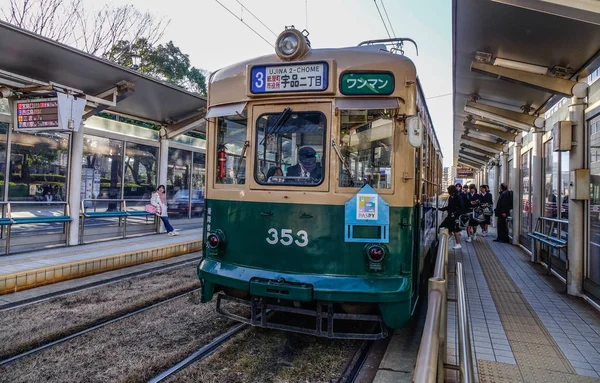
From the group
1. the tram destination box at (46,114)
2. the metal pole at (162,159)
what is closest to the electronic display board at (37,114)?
the tram destination box at (46,114)

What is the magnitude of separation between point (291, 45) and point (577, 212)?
188 inches

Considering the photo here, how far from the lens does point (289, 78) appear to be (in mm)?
4070

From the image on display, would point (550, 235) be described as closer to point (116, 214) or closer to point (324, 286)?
point (324, 286)

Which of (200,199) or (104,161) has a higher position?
(104,161)

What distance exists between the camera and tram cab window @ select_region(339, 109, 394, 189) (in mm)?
3906

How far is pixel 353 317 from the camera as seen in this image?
378 cm

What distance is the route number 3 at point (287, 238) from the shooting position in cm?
396

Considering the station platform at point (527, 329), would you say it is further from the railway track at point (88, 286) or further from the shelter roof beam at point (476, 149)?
the shelter roof beam at point (476, 149)

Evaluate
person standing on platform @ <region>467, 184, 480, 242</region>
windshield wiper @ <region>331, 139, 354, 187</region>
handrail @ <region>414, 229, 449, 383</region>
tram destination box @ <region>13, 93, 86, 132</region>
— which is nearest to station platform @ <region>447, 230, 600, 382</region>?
handrail @ <region>414, 229, 449, 383</region>

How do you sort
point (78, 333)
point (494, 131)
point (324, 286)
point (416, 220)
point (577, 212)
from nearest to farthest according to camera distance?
point (324, 286) < point (416, 220) < point (78, 333) < point (577, 212) < point (494, 131)

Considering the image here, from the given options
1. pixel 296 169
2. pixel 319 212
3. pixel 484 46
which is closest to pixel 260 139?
pixel 296 169

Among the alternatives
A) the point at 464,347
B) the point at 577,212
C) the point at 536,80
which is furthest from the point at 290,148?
the point at 536,80

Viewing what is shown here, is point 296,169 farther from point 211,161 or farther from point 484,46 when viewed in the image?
point 484,46

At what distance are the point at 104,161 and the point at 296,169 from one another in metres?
8.19
